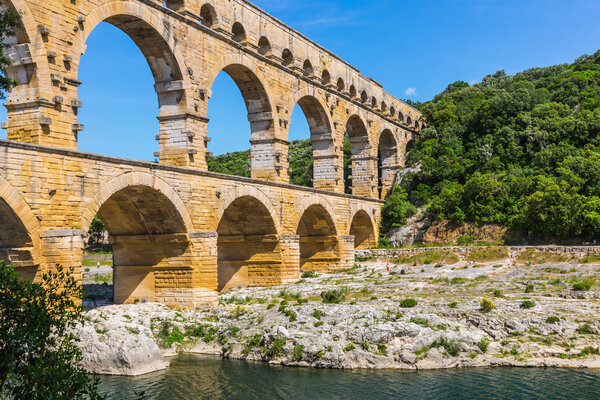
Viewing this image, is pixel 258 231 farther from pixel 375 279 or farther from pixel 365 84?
pixel 365 84

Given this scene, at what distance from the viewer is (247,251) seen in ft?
94.6

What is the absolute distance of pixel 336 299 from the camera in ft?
73.1

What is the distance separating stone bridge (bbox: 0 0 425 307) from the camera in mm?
17125

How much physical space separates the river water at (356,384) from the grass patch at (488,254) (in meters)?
17.2

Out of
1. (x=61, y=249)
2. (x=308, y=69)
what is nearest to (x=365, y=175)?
(x=308, y=69)

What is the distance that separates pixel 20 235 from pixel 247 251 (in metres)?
13.6

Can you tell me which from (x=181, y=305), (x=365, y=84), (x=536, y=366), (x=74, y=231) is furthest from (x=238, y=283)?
(x=365, y=84)

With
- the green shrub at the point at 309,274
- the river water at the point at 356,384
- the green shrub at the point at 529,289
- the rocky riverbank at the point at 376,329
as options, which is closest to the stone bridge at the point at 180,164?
the green shrub at the point at 309,274

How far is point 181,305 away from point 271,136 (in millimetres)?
10565

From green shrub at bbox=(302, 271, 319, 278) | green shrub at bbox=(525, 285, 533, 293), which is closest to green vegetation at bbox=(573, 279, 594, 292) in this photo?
green shrub at bbox=(525, 285, 533, 293)

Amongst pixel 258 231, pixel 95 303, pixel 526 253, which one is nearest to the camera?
pixel 95 303

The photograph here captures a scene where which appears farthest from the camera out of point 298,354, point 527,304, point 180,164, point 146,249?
point 180,164

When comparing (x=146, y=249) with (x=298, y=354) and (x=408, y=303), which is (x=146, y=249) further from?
(x=408, y=303)

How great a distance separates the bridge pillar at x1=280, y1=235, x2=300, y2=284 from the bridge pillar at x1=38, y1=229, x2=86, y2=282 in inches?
493
